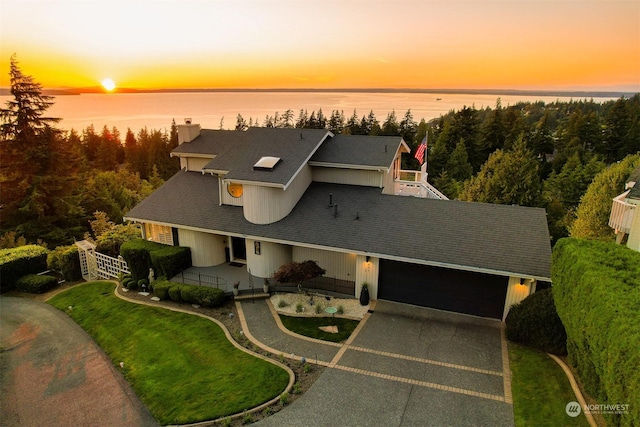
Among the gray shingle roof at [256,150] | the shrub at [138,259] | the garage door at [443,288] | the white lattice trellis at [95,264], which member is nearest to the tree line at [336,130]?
the white lattice trellis at [95,264]

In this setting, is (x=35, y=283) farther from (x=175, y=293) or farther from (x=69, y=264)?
(x=175, y=293)

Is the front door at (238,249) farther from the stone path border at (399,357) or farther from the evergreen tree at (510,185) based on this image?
the evergreen tree at (510,185)

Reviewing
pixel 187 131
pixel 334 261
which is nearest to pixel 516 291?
pixel 334 261

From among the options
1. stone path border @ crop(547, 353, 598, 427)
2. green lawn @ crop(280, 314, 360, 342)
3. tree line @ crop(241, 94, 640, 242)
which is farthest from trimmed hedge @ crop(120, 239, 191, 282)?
tree line @ crop(241, 94, 640, 242)

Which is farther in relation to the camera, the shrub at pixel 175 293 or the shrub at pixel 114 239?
the shrub at pixel 114 239

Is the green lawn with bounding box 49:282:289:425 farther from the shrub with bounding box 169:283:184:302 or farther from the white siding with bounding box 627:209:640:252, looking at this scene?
the white siding with bounding box 627:209:640:252

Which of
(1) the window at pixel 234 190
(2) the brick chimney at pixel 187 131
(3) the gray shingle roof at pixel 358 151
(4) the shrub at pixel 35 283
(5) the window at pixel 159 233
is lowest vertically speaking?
(4) the shrub at pixel 35 283
